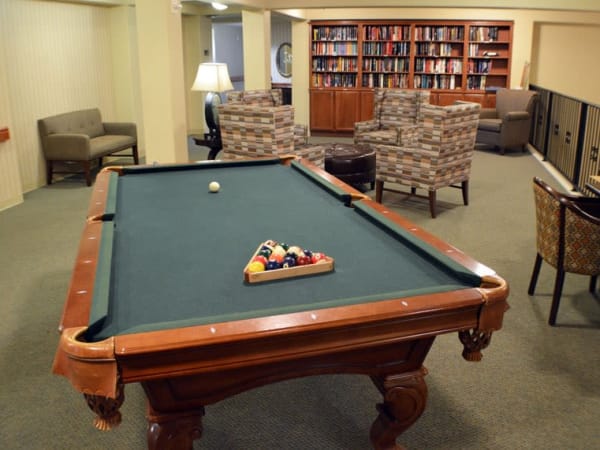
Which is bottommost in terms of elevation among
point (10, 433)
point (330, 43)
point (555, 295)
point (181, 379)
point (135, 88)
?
point (10, 433)

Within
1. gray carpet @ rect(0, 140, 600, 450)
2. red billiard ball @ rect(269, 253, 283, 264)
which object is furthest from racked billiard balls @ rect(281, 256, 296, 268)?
gray carpet @ rect(0, 140, 600, 450)

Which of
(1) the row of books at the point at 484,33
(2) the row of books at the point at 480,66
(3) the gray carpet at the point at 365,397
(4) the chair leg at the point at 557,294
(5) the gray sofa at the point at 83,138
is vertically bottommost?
(3) the gray carpet at the point at 365,397

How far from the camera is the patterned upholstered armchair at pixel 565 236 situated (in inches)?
127

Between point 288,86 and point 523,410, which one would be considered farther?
point 288,86

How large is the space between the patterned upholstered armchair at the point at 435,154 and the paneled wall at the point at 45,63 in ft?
13.2

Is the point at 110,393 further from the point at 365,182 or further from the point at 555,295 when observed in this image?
the point at 365,182

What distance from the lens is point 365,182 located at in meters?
6.43

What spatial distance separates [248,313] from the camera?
1677 mm

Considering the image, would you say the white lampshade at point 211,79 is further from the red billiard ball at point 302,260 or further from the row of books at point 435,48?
the row of books at point 435,48

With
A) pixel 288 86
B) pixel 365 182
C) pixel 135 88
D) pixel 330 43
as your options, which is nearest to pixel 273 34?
pixel 288 86

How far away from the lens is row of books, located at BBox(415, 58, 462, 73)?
424 inches

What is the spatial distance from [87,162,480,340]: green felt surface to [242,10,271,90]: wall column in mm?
5857

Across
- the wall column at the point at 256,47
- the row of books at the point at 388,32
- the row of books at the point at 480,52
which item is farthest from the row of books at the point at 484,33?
Answer: the wall column at the point at 256,47

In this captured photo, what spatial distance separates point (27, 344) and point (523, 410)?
8.56 ft
